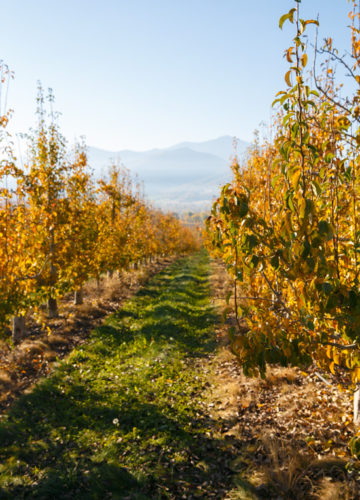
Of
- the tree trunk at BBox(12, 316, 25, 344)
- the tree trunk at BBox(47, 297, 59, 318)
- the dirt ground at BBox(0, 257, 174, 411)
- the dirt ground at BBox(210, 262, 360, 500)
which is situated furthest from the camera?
the tree trunk at BBox(47, 297, 59, 318)

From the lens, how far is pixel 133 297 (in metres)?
18.5

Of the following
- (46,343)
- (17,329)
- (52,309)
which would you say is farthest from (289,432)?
(52,309)

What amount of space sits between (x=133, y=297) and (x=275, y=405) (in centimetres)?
1264

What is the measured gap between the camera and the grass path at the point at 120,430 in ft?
17.2

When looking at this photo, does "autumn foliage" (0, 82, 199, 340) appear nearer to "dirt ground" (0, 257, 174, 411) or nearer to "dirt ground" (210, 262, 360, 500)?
"dirt ground" (0, 257, 174, 411)

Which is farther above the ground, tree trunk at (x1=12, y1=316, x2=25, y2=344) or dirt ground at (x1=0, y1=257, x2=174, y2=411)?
tree trunk at (x1=12, y1=316, x2=25, y2=344)

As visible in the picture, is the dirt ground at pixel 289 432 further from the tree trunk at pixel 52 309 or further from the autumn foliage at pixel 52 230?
the tree trunk at pixel 52 309

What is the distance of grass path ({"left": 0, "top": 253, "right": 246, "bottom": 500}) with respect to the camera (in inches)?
207

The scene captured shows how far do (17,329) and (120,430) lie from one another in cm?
727

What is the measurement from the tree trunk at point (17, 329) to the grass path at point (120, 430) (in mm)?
2900

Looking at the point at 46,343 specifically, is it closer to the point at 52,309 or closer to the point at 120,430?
the point at 52,309

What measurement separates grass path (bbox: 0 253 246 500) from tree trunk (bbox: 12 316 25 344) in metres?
2.90

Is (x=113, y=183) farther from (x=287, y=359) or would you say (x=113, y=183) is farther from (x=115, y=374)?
(x=287, y=359)

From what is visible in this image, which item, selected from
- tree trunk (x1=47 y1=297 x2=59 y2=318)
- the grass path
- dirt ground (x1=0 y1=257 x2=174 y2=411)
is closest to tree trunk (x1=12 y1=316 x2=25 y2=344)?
dirt ground (x1=0 y1=257 x2=174 y2=411)
